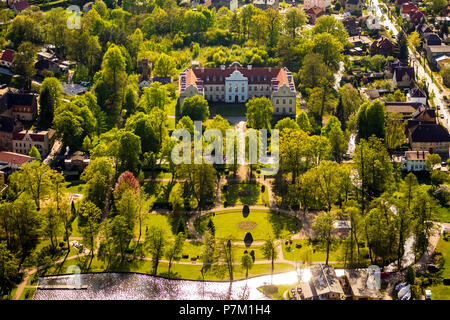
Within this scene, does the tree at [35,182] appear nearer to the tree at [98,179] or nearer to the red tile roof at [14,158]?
the tree at [98,179]

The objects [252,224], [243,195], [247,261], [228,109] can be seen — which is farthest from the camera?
[228,109]

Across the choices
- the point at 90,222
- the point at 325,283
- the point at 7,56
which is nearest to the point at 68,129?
the point at 90,222

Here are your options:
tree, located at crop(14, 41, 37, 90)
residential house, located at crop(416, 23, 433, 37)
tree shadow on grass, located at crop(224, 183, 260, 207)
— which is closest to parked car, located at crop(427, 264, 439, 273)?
tree shadow on grass, located at crop(224, 183, 260, 207)

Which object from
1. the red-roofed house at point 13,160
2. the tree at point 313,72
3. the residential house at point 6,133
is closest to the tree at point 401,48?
the tree at point 313,72

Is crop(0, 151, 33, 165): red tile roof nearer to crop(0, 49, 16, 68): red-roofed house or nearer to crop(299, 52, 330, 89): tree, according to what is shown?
crop(0, 49, 16, 68): red-roofed house

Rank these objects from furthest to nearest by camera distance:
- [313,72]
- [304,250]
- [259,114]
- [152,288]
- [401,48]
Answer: [401,48]
[313,72]
[259,114]
[304,250]
[152,288]

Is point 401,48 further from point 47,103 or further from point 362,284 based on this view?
point 362,284
